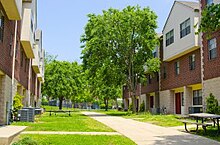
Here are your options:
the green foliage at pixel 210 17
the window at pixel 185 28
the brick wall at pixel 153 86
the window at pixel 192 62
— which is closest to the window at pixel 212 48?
the window at pixel 192 62

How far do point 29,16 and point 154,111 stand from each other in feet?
70.5

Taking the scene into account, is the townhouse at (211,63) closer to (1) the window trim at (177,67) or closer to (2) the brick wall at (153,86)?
(1) the window trim at (177,67)

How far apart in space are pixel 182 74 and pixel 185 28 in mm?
4532

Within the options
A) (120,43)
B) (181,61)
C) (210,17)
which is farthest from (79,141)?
(120,43)

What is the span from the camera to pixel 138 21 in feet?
110

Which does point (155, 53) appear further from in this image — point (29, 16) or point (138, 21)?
point (29, 16)

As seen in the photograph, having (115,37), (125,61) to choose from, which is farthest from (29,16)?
(125,61)

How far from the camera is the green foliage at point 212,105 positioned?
2167cm

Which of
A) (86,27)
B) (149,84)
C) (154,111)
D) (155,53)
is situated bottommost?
(154,111)

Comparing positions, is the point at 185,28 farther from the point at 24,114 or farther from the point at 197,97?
the point at 24,114

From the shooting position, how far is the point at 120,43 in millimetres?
34344

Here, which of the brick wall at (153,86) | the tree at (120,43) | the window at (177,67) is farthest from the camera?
the brick wall at (153,86)

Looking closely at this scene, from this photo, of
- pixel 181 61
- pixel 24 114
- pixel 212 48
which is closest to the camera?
pixel 24 114

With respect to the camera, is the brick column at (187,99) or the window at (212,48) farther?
the brick column at (187,99)
